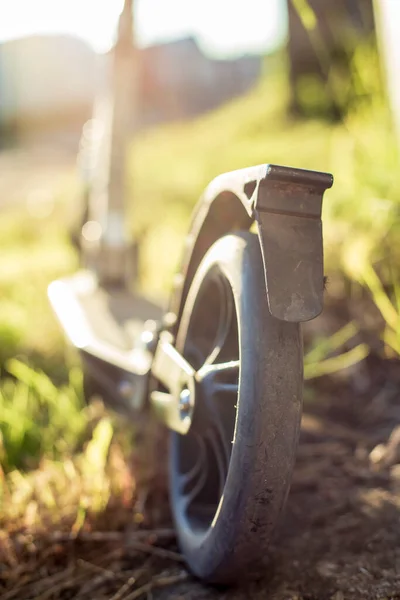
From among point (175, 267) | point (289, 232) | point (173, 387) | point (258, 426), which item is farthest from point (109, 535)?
point (175, 267)

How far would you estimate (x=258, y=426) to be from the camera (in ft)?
3.45

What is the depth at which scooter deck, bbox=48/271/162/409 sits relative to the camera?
5.73ft

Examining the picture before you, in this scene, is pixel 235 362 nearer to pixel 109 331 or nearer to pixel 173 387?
pixel 173 387

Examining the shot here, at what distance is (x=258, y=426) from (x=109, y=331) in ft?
3.44

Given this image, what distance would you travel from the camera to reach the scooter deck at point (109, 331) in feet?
5.73

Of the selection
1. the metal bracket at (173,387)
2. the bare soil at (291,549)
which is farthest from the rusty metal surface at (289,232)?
the bare soil at (291,549)

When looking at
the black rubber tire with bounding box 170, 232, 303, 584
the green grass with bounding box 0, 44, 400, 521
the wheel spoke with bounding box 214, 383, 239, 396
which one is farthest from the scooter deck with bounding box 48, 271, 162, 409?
the black rubber tire with bounding box 170, 232, 303, 584

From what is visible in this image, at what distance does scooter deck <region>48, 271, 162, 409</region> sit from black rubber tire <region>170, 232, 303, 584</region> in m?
0.57

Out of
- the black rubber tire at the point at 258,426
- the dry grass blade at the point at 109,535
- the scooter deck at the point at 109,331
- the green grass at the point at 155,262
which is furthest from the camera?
the green grass at the point at 155,262

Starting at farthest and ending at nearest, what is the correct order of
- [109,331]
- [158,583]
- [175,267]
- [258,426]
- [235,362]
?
[175,267] → [109,331] → [158,583] → [235,362] → [258,426]

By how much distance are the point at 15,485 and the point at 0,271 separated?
2129 mm

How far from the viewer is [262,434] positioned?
41.4 inches

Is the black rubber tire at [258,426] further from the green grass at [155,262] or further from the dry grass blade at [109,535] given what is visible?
the green grass at [155,262]

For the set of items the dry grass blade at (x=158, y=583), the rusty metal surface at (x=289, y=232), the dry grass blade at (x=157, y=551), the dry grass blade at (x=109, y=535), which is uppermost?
the rusty metal surface at (x=289, y=232)
